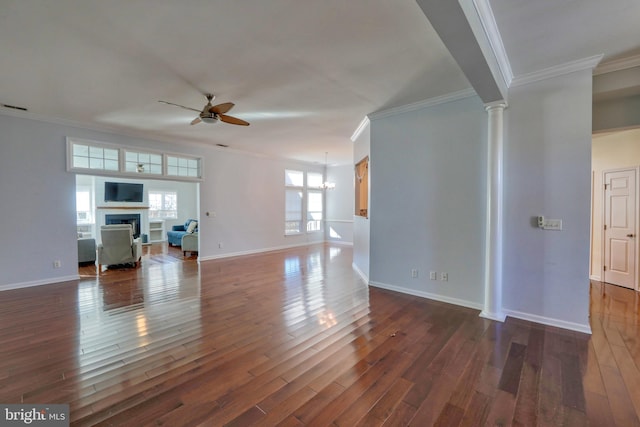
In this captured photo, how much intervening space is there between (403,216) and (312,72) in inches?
94.1

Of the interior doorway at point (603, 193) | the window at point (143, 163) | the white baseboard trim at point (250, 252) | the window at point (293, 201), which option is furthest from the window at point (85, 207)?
the interior doorway at point (603, 193)

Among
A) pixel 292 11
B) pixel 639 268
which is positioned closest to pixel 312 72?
pixel 292 11

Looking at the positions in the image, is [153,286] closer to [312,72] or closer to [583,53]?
[312,72]

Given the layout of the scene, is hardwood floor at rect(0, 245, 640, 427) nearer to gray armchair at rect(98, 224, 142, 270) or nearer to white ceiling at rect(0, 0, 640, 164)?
gray armchair at rect(98, 224, 142, 270)

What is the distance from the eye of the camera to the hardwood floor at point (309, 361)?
1.80 m

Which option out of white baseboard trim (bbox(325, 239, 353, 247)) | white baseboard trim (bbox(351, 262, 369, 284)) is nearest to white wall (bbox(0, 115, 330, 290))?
white baseboard trim (bbox(351, 262, 369, 284))

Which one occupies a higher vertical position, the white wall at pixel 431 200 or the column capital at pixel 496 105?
the column capital at pixel 496 105

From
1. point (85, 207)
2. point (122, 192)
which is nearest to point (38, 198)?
point (122, 192)

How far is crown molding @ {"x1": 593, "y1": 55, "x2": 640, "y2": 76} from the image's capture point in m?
2.81

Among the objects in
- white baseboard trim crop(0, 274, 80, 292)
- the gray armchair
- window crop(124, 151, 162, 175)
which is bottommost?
Result: white baseboard trim crop(0, 274, 80, 292)

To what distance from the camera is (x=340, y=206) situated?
9.70m

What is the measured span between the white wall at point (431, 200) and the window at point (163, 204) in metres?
9.00

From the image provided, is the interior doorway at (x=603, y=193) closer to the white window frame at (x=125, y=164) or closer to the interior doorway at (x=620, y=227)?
the interior doorway at (x=620, y=227)

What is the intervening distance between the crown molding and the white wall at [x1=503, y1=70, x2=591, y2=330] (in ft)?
0.89
